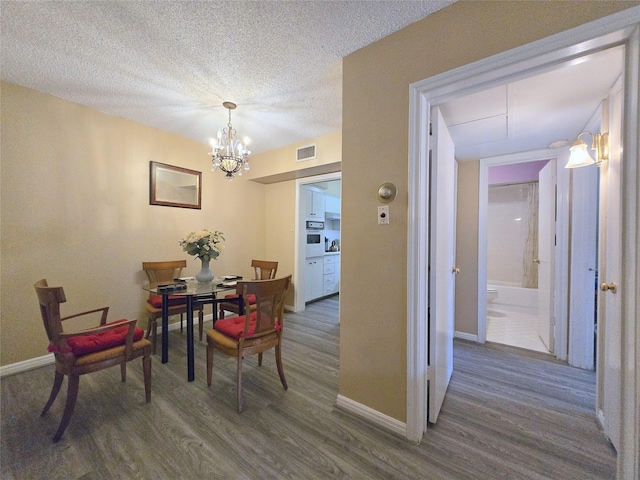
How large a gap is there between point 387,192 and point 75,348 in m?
2.26

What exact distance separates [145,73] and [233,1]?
1.14 meters

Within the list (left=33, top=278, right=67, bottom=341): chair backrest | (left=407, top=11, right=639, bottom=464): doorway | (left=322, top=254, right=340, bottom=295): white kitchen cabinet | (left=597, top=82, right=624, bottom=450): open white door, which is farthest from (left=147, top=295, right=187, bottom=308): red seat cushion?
(left=597, top=82, right=624, bottom=450): open white door

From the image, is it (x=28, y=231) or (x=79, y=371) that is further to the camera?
(x=28, y=231)

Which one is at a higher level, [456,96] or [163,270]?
[456,96]

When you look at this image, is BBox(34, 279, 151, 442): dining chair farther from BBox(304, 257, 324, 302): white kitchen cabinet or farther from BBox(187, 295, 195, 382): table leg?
BBox(304, 257, 324, 302): white kitchen cabinet

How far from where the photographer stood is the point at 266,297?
1.84 meters

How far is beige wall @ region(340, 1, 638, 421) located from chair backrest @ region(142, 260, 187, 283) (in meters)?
2.44

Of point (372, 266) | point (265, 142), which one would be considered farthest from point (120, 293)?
point (372, 266)

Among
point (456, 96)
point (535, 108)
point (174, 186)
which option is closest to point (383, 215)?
point (456, 96)

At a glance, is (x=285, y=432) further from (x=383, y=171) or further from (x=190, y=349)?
(x=383, y=171)

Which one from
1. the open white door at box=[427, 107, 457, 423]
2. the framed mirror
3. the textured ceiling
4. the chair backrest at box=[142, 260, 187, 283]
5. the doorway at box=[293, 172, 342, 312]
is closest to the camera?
the textured ceiling

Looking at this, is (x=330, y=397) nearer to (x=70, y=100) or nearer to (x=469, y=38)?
(x=469, y=38)

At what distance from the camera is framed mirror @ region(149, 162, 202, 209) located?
120 inches

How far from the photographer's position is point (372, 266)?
5.29 ft
